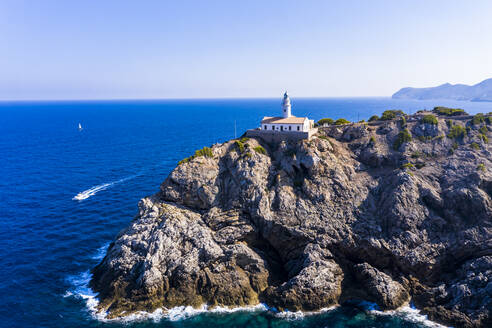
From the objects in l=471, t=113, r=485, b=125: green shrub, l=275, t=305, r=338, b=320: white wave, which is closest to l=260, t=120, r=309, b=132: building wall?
l=275, t=305, r=338, b=320: white wave

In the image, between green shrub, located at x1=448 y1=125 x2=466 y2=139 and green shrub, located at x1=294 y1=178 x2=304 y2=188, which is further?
green shrub, located at x1=448 y1=125 x2=466 y2=139

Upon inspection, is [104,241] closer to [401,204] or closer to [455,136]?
[401,204]

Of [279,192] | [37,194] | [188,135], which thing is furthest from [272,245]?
[188,135]

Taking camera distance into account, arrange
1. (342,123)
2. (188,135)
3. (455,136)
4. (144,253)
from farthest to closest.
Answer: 1. (188,135)
2. (342,123)
3. (455,136)
4. (144,253)

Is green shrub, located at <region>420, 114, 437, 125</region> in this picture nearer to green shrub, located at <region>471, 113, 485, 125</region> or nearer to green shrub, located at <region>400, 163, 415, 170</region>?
green shrub, located at <region>471, 113, 485, 125</region>

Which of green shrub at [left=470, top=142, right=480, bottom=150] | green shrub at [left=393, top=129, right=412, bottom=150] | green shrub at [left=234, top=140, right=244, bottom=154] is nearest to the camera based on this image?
green shrub at [left=470, top=142, right=480, bottom=150]

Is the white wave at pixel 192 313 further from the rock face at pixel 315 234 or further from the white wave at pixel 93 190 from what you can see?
the white wave at pixel 93 190

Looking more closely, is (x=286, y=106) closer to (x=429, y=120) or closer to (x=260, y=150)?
(x=260, y=150)

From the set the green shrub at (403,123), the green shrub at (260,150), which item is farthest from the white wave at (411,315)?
the green shrub at (403,123)
